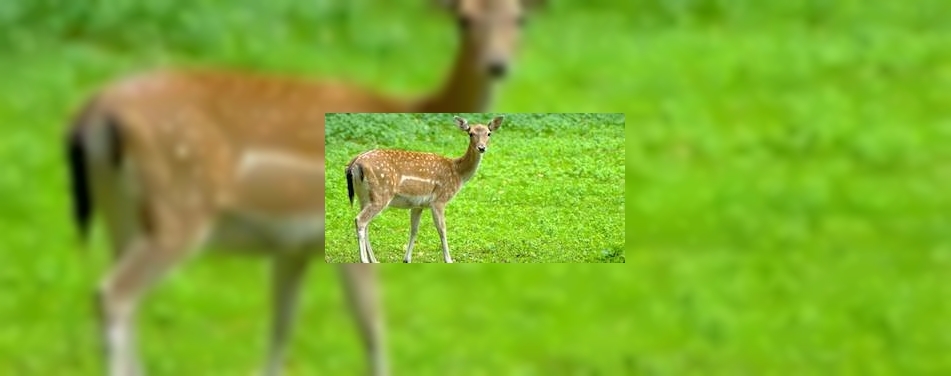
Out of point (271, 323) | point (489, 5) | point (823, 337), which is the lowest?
point (823, 337)

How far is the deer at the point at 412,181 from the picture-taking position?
249cm

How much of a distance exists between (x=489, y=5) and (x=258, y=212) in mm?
537

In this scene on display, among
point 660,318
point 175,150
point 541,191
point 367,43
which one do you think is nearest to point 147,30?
point 367,43

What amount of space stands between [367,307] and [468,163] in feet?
1.68

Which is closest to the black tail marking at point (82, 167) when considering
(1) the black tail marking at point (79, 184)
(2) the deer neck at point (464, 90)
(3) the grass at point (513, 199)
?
(1) the black tail marking at point (79, 184)

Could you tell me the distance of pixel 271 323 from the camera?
3029 mm

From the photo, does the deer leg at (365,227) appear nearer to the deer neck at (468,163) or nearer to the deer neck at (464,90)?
the deer neck at (468,163)

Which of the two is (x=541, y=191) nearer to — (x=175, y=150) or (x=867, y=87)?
(x=175, y=150)

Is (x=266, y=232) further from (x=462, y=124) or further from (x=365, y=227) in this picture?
(x=462, y=124)

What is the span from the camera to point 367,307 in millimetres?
2945

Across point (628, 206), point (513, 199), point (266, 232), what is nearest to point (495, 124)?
point (513, 199)

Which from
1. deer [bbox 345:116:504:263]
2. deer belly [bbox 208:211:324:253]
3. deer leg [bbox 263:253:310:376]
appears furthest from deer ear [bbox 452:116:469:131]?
deer leg [bbox 263:253:310:376]

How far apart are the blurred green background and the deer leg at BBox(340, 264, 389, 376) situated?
311 mm

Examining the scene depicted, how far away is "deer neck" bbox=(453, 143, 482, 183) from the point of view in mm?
2541
